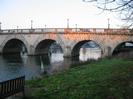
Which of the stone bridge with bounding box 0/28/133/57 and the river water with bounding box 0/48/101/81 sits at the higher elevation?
the stone bridge with bounding box 0/28/133/57

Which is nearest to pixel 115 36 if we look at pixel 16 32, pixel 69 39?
pixel 69 39

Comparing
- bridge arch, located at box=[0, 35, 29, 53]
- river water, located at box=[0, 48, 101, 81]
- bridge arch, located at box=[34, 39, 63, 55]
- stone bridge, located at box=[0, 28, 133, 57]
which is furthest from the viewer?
bridge arch, located at box=[0, 35, 29, 53]

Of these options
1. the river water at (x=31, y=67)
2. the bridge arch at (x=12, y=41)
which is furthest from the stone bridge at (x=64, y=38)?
the river water at (x=31, y=67)

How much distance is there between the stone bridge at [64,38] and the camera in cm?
5181

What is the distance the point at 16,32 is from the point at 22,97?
54.4 m

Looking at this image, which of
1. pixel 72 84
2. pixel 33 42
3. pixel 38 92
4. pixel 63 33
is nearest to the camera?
pixel 38 92

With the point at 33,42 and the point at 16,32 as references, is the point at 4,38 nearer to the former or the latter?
the point at 16,32

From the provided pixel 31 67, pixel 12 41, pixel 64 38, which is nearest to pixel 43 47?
pixel 12 41

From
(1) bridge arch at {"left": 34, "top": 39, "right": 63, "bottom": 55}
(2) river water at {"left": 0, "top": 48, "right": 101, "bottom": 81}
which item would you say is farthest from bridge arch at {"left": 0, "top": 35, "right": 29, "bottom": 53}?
(2) river water at {"left": 0, "top": 48, "right": 101, "bottom": 81}

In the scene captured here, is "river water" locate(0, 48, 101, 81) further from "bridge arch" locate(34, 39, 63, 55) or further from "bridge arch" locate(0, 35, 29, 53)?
"bridge arch" locate(0, 35, 29, 53)

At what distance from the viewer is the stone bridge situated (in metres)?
51.8

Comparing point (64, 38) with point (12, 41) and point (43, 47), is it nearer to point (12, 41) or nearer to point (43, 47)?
point (43, 47)

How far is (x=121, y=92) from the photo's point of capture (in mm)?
12797

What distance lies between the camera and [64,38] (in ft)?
192
